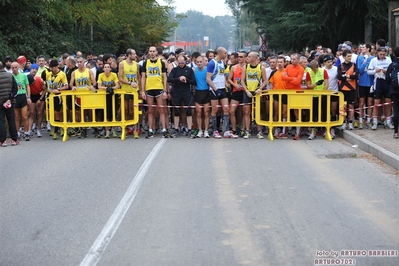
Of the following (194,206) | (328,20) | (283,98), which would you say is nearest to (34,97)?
(283,98)

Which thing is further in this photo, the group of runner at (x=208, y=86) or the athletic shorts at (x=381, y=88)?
the athletic shorts at (x=381, y=88)

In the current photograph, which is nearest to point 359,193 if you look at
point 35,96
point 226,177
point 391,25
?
point 226,177

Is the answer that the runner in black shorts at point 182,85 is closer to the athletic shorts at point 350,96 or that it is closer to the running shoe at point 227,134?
the running shoe at point 227,134

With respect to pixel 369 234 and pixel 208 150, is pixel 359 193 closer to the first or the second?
pixel 369 234

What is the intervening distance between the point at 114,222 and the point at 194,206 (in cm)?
130

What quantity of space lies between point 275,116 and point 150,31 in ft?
124

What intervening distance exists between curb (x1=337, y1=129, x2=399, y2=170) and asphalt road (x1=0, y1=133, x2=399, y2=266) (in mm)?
219

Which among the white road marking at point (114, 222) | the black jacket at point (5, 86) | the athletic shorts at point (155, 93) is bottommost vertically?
the white road marking at point (114, 222)

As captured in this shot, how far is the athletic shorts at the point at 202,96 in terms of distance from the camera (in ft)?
57.1

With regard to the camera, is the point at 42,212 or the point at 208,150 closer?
the point at 42,212

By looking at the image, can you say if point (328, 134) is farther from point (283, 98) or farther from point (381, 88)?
point (381, 88)

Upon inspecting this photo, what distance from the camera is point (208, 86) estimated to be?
57.0 feet

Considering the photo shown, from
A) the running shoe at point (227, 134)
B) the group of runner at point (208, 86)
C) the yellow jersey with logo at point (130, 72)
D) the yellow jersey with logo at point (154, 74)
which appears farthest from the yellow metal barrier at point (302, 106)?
the yellow jersey with logo at point (130, 72)

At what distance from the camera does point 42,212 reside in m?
9.38
